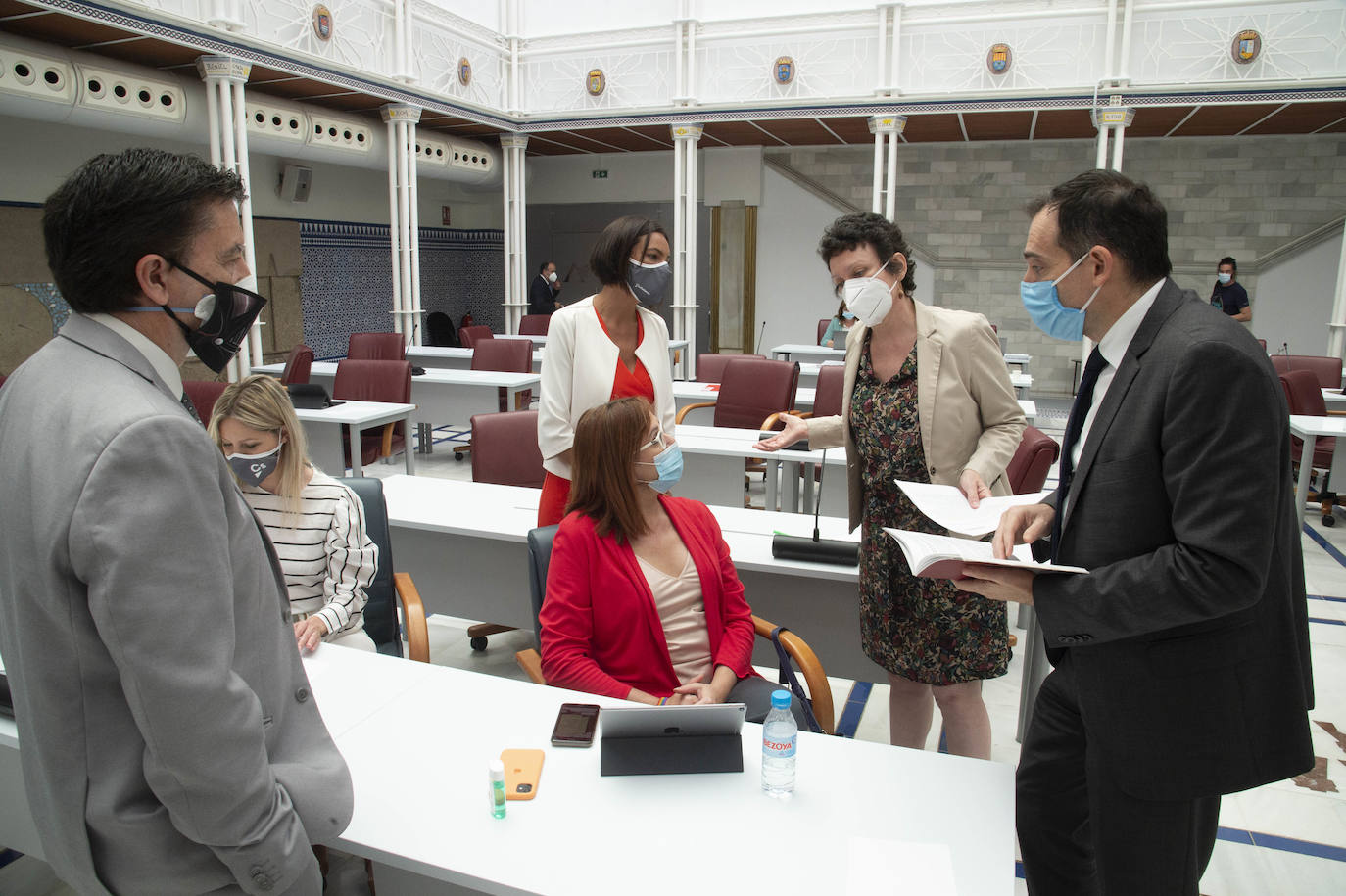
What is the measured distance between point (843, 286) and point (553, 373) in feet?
3.31

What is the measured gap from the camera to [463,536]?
11.4 feet

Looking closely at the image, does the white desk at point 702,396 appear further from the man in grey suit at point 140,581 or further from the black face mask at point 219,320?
the man in grey suit at point 140,581

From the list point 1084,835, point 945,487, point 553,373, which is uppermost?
point 553,373

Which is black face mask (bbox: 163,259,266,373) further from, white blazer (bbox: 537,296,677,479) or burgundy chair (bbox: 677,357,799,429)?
burgundy chair (bbox: 677,357,799,429)

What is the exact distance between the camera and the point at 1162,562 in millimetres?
1349

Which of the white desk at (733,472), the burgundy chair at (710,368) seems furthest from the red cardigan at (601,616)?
the burgundy chair at (710,368)

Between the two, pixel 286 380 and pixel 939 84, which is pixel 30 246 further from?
pixel 939 84

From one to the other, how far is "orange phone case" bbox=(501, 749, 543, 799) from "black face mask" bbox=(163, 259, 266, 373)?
2.93ft

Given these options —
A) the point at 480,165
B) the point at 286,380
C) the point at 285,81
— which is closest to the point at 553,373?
the point at 286,380

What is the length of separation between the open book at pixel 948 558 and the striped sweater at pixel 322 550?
1.67 metres

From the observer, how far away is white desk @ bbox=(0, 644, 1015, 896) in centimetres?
139

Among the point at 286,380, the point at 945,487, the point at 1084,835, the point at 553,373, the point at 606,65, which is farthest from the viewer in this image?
the point at 606,65

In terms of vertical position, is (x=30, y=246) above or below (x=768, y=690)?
above

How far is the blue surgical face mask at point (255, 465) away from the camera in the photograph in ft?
8.13
